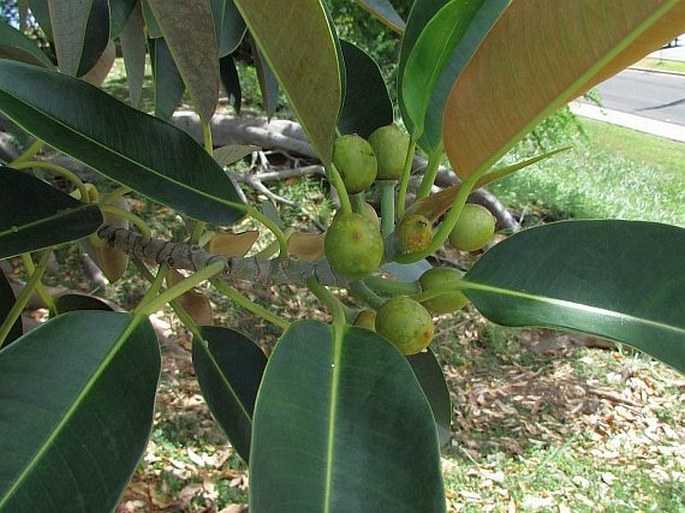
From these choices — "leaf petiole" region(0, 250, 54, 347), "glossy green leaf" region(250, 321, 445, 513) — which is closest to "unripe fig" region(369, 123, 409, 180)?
"glossy green leaf" region(250, 321, 445, 513)

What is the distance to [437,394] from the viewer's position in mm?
886

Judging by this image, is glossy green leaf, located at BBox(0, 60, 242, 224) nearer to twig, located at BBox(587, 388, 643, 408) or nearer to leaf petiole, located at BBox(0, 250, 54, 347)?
leaf petiole, located at BBox(0, 250, 54, 347)

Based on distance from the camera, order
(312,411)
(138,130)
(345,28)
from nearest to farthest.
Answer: (312,411) → (138,130) → (345,28)

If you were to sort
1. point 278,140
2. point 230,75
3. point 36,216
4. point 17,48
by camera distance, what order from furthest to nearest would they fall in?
1. point 278,140
2. point 230,75
3. point 17,48
4. point 36,216

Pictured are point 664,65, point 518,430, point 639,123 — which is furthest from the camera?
point 664,65

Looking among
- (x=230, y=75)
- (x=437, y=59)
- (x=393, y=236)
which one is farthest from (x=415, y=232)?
(x=230, y=75)

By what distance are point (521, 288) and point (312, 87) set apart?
25 cm

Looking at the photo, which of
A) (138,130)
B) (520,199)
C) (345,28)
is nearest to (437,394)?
(138,130)

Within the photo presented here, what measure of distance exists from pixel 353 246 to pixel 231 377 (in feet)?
1.01

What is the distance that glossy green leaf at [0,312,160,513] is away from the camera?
21.1 inches

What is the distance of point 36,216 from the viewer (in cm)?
76

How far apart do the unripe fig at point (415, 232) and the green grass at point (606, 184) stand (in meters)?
3.94

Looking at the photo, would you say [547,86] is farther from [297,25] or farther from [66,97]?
[66,97]

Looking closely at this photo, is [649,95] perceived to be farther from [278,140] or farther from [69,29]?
[69,29]
